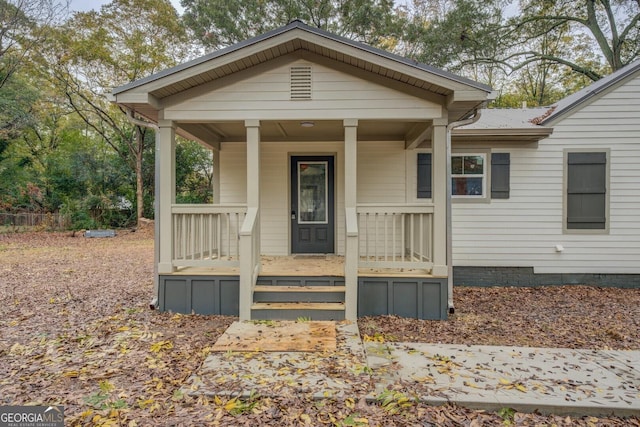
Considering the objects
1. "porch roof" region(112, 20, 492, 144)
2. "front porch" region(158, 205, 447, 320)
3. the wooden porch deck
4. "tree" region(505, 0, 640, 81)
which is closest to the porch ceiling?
"porch roof" region(112, 20, 492, 144)

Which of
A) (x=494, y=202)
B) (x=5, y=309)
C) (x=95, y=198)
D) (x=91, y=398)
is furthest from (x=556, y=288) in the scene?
(x=95, y=198)

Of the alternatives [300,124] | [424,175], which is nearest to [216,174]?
[300,124]

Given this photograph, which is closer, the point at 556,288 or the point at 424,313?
the point at 424,313

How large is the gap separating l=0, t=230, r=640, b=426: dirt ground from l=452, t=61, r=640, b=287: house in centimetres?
44

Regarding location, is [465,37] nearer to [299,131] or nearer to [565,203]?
[565,203]

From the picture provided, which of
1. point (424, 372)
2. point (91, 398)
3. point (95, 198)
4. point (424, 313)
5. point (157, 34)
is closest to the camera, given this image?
point (91, 398)

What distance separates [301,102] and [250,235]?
6.14 ft

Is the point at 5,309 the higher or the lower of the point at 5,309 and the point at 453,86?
the lower

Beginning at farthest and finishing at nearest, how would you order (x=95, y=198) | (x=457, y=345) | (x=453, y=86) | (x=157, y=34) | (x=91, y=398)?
(x=157, y=34), (x=95, y=198), (x=453, y=86), (x=457, y=345), (x=91, y=398)

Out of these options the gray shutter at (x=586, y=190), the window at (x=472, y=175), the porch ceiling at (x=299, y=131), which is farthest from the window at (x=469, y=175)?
the gray shutter at (x=586, y=190)

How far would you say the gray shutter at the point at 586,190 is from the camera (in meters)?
6.65

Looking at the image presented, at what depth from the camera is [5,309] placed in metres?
5.02

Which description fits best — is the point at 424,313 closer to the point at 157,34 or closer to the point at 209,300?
the point at 209,300

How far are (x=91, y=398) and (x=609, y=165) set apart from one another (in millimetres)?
8382
